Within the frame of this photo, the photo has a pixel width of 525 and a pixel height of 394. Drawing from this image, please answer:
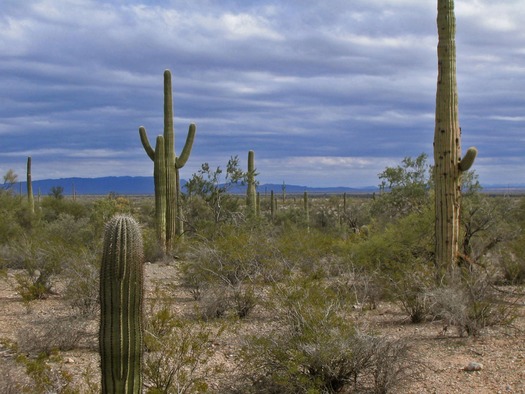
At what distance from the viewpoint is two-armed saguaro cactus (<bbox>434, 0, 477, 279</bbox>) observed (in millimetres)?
12453

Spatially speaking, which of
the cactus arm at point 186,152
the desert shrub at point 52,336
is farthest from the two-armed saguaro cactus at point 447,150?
the cactus arm at point 186,152

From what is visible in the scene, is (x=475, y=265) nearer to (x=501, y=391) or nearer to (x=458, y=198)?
(x=458, y=198)

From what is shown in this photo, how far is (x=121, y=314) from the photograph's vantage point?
20.6 ft

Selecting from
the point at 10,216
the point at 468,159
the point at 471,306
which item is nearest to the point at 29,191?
the point at 10,216

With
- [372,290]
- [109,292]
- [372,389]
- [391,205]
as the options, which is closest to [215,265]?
[372,290]

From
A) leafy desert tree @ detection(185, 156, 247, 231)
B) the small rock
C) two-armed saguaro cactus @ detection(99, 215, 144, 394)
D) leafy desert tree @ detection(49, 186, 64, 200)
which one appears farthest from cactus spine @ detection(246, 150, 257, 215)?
leafy desert tree @ detection(49, 186, 64, 200)

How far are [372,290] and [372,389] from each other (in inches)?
202

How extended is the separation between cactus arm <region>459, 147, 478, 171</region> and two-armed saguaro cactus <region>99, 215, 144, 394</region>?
749 centimetres

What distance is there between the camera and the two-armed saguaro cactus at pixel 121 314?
6.20m

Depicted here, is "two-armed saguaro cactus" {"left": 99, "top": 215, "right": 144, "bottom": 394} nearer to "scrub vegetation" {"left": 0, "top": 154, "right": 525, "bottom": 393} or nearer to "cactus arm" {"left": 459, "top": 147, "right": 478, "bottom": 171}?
"scrub vegetation" {"left": 0, "top": 154, "right": 525, "bottom": 393}

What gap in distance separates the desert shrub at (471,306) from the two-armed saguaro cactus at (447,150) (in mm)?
1633

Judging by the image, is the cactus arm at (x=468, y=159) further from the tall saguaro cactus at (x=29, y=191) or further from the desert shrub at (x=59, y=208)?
the desert shrub at (x=59, y=208)

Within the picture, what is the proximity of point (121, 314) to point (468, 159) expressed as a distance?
791cm

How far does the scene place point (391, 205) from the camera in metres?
23.7
